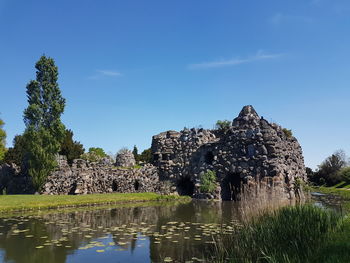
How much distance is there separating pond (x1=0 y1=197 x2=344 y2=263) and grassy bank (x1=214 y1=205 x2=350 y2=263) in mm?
1116

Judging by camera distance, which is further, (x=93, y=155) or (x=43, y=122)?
(x=93, y=155)

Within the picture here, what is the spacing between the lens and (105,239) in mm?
12297

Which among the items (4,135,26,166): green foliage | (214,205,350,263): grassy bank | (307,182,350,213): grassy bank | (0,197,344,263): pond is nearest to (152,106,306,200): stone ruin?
(307,182,350,213): grassy bank

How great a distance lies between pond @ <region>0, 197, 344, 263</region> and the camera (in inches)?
385

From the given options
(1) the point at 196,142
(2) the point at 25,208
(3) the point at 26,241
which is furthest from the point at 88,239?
(1) the point at 196,142

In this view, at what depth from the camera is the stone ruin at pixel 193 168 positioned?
32.0 metres

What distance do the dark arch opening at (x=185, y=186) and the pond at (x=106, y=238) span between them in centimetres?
2213

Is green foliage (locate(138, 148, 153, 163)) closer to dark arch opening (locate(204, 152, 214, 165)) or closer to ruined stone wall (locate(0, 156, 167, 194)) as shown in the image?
ruined stone wall (locate(0, 156, 167, 194))

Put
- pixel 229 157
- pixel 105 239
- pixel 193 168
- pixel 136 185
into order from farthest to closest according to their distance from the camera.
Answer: pixel 193 168 → pixel 136 185 → pixel 229 157 → pixel 105 239

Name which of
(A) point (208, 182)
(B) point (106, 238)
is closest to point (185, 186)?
(A) point (208, 182)

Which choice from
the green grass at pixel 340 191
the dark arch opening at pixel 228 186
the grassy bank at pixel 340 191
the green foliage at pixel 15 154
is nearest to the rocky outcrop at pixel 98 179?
the dark arch opening at pixel 228 186

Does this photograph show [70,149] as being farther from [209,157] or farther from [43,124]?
[209,157]

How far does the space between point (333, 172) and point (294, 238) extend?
159 feet

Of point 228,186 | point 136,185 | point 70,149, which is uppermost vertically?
point 70,149
